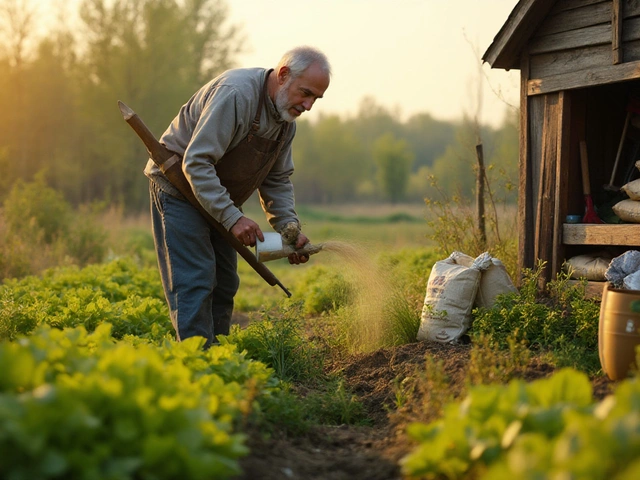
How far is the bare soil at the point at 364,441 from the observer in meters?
3.13

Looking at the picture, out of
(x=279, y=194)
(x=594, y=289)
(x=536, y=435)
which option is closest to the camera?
(x=536, y=435)

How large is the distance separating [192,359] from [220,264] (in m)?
2.07

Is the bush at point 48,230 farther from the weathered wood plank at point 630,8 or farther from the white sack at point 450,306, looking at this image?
the weathered wood plank at point 630,8

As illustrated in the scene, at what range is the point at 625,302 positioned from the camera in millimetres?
3967

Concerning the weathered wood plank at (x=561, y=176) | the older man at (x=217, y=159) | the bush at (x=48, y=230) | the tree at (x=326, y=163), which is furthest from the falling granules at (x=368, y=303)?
the tree at (x=326, y=163)

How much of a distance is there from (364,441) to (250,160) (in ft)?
7.85

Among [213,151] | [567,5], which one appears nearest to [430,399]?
[213,151]

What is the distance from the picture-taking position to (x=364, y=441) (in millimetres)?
3742

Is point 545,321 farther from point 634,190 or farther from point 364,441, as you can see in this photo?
point 364,441

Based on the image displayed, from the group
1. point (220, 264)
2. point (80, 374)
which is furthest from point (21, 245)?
point (80, 374)

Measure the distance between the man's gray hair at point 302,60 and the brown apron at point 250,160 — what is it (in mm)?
255

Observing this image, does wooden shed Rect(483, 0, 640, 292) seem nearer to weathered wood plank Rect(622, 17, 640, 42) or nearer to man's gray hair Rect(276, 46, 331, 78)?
weathered wood plank Rect(622, 17, 640, 42)

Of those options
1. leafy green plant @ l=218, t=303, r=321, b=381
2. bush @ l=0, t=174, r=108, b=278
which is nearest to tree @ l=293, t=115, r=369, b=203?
bush @ l=0, t=174, r=108, b=278

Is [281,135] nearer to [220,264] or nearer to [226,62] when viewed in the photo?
[220,264]
